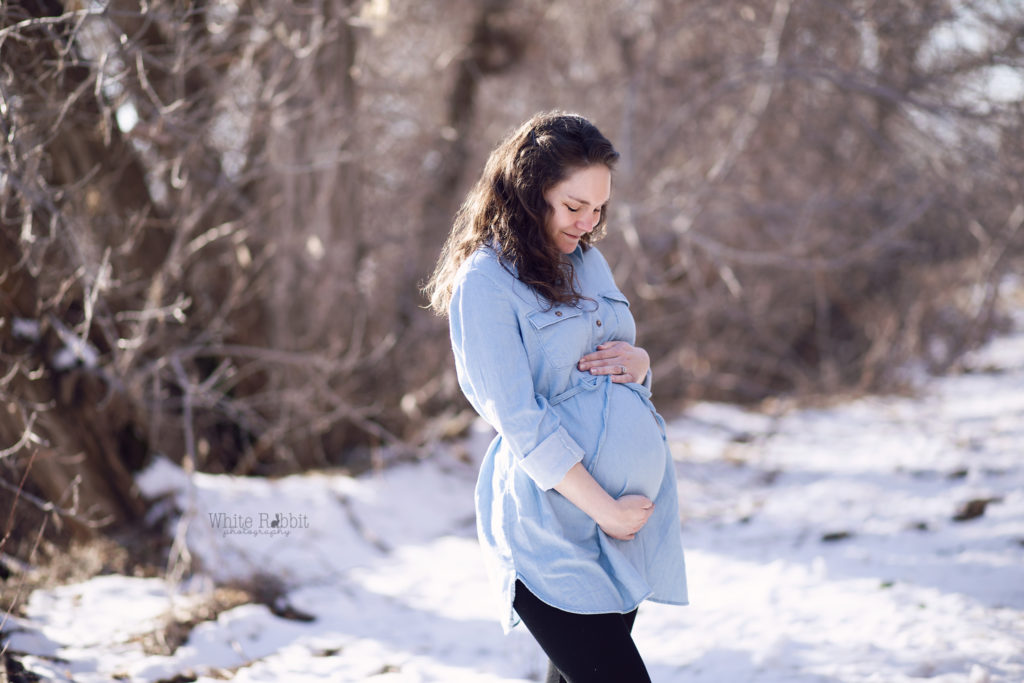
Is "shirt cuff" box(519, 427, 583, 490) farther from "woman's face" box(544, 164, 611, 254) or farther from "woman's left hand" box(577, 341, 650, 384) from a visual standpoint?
"woman's face" box(544, 164, 611, 254)

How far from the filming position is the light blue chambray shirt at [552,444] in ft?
5.69

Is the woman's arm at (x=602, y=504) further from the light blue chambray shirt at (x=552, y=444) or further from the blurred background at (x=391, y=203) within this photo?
the blurred background at (x=391, y=203)

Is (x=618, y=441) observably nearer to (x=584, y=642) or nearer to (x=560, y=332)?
(x=560, y=332)

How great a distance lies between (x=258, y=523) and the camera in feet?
14.1

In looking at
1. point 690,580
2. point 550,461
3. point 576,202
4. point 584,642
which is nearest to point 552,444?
point 550,461

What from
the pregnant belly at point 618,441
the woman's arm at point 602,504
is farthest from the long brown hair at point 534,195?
the woman's arm at point 602,504

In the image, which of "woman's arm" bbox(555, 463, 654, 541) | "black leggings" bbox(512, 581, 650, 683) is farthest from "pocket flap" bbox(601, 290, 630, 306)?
"black leggings" bbox(512, 581, 650, 683)

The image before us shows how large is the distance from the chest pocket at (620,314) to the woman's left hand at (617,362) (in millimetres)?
58

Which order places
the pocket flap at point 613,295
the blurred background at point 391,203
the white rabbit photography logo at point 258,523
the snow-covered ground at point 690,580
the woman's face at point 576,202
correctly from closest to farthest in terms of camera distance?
1. the woman's face at point 576,202
2. the pocket flap at point 613,295
3. the snow-covered ground at point 690,580
4. the blurred background at point 391,203
5. the white rabbit photography logo at point 258,523

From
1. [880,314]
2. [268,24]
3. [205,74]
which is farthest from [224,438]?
[880,314]

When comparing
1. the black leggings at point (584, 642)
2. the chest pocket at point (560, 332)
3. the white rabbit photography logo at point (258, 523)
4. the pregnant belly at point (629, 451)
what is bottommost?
the white rabbit photography logo at point (258, 523)

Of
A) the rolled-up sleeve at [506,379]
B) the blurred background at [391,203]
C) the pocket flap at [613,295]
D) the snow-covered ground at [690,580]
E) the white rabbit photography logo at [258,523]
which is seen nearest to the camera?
the rolled-up sleeve at [506,379]

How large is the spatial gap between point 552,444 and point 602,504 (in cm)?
18

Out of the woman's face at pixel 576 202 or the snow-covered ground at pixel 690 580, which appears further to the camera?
the snow-covered ground at pixel 690 580
